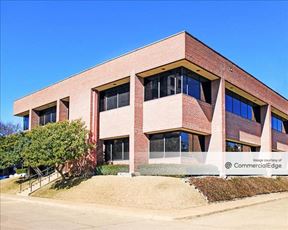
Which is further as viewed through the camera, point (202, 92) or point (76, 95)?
point (76, 95)

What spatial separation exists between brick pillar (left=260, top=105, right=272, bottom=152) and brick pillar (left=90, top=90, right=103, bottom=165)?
56.3 feet

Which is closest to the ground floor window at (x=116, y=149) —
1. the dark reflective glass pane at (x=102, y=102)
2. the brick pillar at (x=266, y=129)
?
the dark reflective glass pane at (x=102, y=102)

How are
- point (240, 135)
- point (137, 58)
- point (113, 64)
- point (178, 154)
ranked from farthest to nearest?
1. point (240, 135)
2. point (113, 64)
3. point (137, 58)
4. point (178, 154)

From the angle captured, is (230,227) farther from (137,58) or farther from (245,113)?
(245,113)

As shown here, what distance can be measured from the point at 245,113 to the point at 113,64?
1412cm

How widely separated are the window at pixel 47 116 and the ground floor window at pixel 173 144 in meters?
16.1

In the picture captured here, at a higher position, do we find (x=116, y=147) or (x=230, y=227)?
(x=116, y=147)

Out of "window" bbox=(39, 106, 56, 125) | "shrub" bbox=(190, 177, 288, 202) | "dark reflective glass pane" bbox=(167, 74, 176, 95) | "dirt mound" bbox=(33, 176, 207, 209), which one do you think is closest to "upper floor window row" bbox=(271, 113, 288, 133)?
"shrub" bbox=(190, 177, 288, 202)

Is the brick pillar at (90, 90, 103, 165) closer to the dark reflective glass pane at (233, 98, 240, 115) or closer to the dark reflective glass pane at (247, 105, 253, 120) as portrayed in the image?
the dark reflective glass pane at (233, 98, 240, 115)

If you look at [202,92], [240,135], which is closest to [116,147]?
[202,92]

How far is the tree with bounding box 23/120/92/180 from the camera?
94.4 feet

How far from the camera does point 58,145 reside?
94.6ft

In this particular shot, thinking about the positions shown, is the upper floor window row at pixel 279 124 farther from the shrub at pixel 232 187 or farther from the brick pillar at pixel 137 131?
the brick pillar at pixel 137 131

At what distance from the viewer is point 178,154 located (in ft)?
91.3
